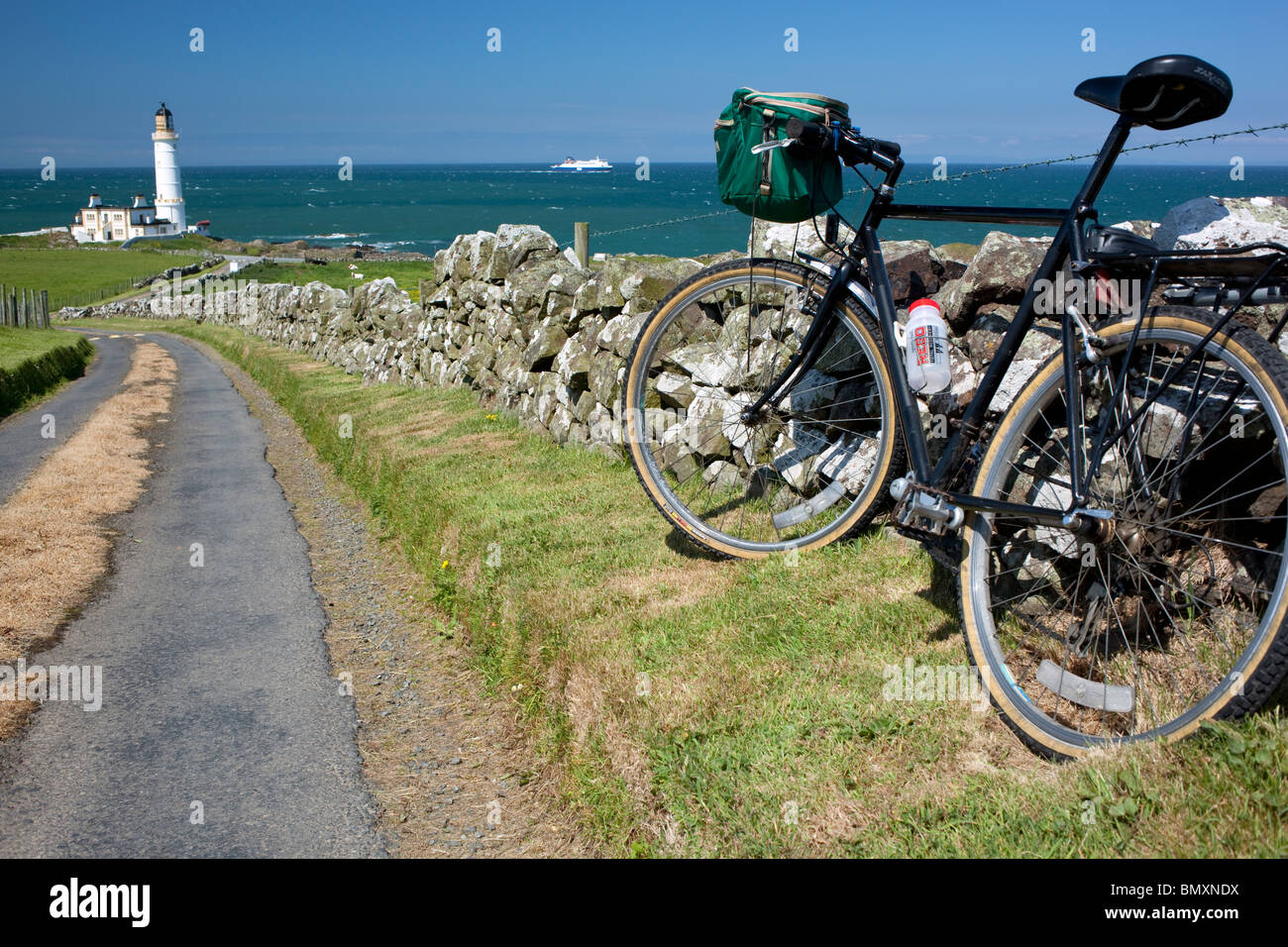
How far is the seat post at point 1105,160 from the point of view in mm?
3385

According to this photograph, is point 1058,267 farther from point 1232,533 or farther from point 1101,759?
point 1101,759

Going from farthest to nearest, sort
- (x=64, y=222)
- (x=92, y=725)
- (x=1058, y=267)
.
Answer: (x=64, y=222)
(x=92, y=725)
(x=1058, y=267)

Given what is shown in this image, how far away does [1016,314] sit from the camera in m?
3.85

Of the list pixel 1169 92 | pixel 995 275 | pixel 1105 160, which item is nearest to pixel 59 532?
pixel 995 275

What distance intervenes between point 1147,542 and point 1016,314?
117 cm

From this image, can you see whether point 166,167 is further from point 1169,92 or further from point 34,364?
point 1169,92

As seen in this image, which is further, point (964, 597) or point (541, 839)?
point (541, 839)

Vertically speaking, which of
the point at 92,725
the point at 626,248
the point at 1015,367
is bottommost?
the point at 92,725

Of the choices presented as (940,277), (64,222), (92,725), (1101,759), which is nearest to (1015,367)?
(940,277)

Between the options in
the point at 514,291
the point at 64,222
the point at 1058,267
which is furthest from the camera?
the point at 64,222

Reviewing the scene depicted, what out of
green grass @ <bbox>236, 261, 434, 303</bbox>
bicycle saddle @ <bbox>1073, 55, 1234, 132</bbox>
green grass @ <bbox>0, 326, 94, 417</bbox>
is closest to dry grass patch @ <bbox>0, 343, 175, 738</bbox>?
green grass @ <bbox>0, 326, 94, 417</bbox>

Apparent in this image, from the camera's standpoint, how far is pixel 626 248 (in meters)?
85.6

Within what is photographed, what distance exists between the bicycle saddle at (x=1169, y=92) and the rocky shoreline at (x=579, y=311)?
0.80m
